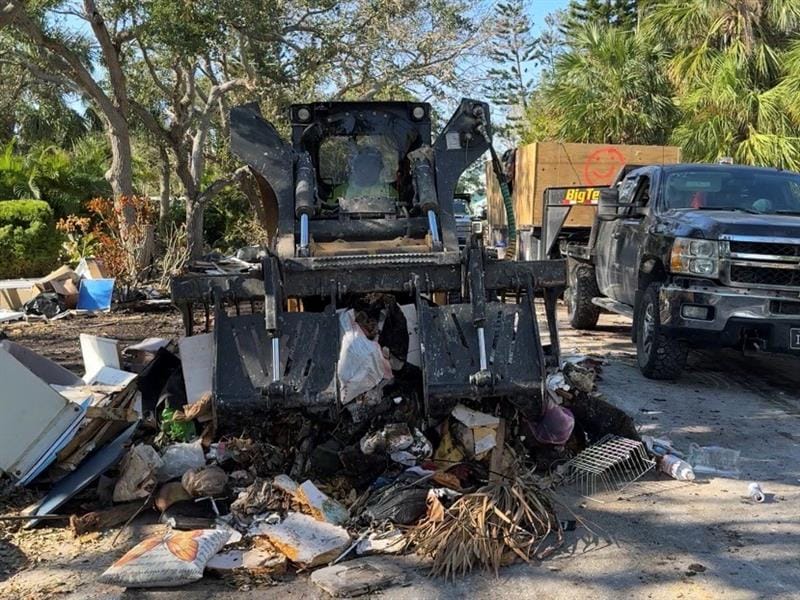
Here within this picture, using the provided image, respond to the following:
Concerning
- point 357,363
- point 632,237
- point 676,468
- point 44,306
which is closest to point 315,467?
point 357,363

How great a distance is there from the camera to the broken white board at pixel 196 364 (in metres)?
5.30

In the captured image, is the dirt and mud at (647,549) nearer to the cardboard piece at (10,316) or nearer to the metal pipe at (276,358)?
the metal pipe at (276,358)

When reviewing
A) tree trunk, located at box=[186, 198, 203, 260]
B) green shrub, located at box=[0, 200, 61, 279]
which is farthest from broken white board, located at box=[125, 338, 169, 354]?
green shrub, located at box=[0, 200, 61, 279]

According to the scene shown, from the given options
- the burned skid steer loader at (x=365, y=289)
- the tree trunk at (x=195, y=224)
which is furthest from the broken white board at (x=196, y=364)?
the tree trunk at (x=195, y=224)

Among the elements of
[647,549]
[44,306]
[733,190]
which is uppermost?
[733,190]

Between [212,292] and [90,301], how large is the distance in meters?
8.82

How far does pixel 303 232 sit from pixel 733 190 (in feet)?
15.7

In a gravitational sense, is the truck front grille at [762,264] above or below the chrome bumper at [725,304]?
above

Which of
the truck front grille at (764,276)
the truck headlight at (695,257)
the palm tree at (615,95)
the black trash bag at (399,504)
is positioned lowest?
the black trash bag at (399,504)

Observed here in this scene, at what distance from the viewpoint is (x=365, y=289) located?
528cm

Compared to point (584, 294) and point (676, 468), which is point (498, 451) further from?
point (584, 294)

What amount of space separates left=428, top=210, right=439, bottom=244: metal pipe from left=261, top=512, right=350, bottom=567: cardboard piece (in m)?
2.41

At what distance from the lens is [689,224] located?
7328 mm

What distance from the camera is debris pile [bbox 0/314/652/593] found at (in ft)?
13.1
